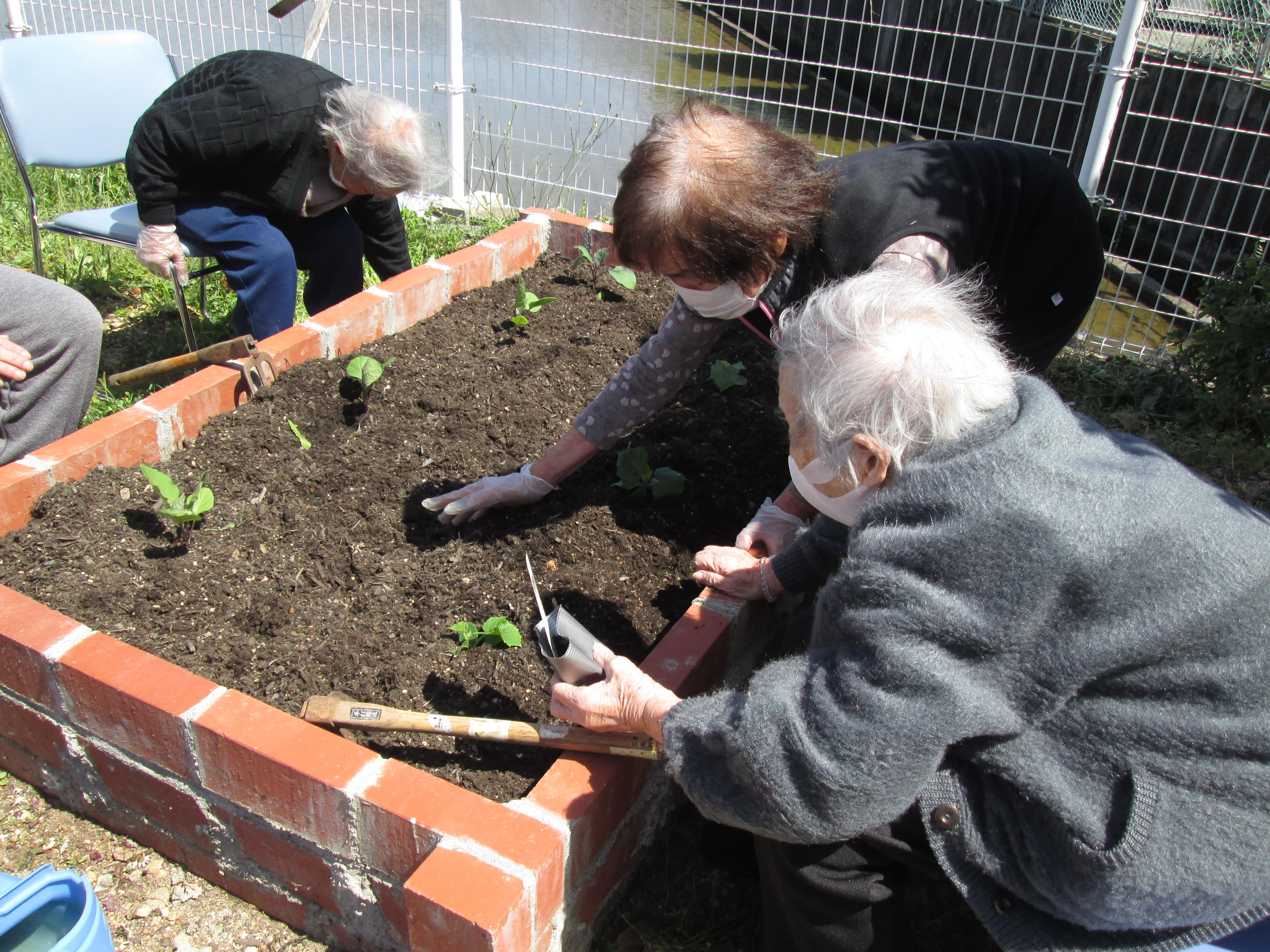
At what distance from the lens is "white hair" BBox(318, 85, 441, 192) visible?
3.03 metres

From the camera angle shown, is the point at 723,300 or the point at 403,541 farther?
the point at 403,541

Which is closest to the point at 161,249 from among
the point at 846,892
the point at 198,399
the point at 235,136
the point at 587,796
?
the point at 235,136

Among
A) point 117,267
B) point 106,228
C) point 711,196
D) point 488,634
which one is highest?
point 711,196

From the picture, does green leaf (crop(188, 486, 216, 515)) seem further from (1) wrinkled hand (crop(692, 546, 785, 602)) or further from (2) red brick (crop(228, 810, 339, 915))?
(1) wrinkled hand (crop(692, 546, 785, 602))

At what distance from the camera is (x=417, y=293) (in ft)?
11.1

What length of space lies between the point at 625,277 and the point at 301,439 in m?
1.50

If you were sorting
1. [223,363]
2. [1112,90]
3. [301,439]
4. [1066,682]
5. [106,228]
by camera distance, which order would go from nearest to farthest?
[1066,682] → [301,439] → [223,363] → [106,228] → [1112,90]

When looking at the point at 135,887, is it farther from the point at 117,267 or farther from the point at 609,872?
the point at 117,267

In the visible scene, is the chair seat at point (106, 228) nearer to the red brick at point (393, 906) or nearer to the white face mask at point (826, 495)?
the red brick at point (393, 906)

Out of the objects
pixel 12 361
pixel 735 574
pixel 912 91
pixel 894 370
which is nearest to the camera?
pixel 894 370

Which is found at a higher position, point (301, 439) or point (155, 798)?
point (301, 439)

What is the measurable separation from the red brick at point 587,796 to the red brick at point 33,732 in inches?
42.9

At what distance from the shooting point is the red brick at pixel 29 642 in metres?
1.82

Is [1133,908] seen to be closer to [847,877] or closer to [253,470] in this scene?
[847,877]
